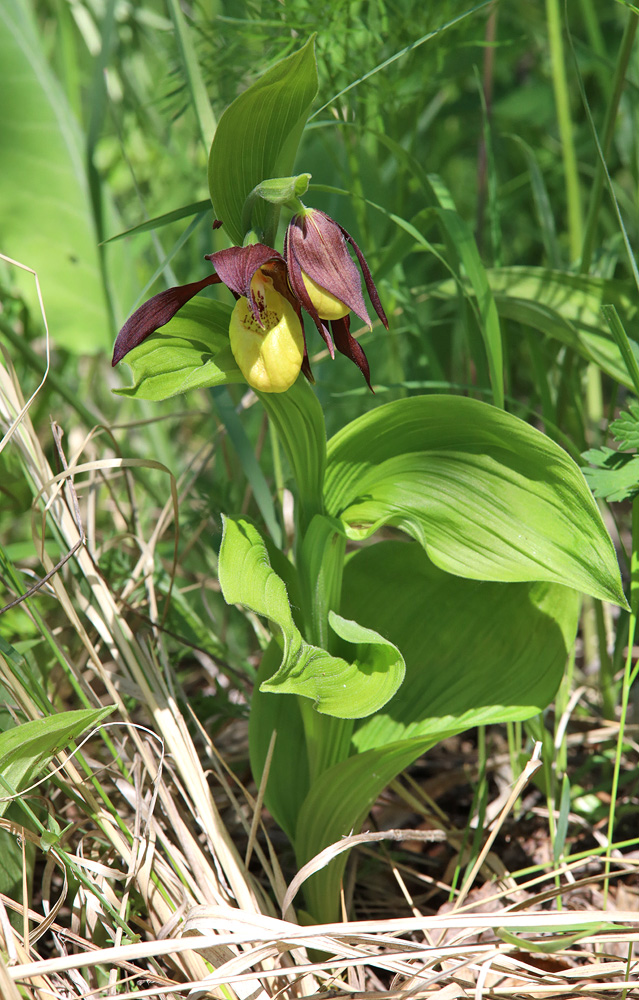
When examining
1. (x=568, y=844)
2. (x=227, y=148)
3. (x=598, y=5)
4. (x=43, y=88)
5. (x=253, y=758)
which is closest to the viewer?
(x=227, y=148)

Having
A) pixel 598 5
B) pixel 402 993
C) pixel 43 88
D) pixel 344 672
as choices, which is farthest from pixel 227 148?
pixel 598 5

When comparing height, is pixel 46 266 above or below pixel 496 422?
above

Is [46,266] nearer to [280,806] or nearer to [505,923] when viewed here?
[280,806]

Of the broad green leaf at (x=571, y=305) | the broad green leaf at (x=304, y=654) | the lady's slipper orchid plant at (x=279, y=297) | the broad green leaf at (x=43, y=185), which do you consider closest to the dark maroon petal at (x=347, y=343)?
the lady's slipper orchid plant at (x=279, y=297)

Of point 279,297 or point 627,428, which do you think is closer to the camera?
point 279,297

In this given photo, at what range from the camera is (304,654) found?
0.58 m

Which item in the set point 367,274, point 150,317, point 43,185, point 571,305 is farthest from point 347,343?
point 43,185

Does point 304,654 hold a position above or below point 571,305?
below

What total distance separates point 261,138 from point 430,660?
0.52m

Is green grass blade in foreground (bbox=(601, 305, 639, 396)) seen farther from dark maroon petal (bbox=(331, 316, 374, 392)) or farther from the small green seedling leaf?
dark maroon petal (bbox=(331, 316, 374, 392))

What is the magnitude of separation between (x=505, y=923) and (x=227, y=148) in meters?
0.67

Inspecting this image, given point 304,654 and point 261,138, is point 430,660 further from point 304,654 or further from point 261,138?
point 261,138

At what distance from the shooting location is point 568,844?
0.89m

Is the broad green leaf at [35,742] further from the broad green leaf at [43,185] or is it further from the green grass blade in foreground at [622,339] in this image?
the broad green leaf at [43,185]
